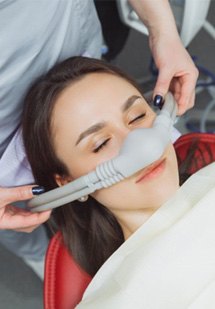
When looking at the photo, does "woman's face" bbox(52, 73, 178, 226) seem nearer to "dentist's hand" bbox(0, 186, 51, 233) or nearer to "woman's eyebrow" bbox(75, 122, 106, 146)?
"woman's eyebrow" bbox(75, 122, 106, 146)

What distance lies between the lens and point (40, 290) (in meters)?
1.62

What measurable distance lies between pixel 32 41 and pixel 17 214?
39 centimetres

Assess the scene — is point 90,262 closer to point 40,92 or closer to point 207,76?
point 40,92

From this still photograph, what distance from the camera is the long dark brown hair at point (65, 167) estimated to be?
101cm

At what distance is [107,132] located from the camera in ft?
3.12

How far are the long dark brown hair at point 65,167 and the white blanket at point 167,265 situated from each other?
0.15 meters

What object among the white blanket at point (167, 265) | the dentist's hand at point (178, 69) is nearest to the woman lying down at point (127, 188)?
the white blanket at point (167, 265)

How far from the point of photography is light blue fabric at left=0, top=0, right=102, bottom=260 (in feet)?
3.10

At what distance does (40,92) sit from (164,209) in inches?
15.0

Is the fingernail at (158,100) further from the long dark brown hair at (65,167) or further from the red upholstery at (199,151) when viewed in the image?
the red upholstery at (199,151)

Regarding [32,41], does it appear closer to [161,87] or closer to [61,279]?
[161,87]

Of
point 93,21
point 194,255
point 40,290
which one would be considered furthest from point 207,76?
point 194,255

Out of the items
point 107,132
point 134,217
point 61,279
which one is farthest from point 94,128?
point 61,279

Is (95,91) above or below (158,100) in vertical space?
above
